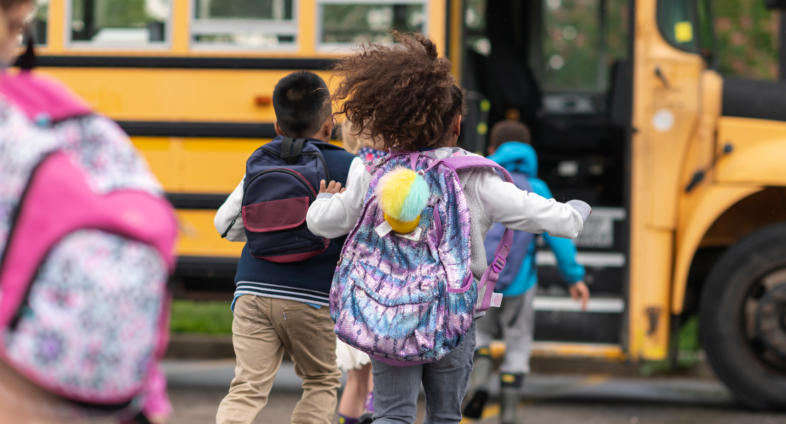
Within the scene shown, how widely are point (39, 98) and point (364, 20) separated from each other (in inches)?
122

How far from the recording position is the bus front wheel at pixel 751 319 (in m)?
3.88

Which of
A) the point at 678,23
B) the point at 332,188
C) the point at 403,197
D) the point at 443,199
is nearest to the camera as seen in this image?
the point at 403,197

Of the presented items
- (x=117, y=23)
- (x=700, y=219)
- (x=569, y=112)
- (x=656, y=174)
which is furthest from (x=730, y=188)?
(x=117, y=23)

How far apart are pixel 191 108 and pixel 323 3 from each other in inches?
33.8

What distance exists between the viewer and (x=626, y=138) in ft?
13.3

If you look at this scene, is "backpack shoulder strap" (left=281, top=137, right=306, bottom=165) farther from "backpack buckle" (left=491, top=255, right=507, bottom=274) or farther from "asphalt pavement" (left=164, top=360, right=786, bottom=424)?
"asphalt pavement" (left=164, top=360, right=786, bottom=424)

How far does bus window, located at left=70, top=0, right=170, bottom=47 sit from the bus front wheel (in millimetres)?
3145

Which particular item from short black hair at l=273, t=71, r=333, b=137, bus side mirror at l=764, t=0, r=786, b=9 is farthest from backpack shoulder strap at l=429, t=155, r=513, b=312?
bus side mirror at l=764, t=0, r=786, b=9

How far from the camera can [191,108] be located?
3916 millimetres

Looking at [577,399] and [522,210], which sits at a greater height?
[522,210]

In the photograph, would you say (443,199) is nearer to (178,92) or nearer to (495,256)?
(495,256)

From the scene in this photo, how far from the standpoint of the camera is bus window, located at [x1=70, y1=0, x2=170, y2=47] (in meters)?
3.96

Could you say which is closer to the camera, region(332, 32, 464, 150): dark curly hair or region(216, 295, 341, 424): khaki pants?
region(332, 32, 464, 150): dark curly hair

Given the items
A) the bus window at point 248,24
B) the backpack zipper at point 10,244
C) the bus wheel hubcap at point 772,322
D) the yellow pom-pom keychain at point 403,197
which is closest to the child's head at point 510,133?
the bus window at point 248,24
